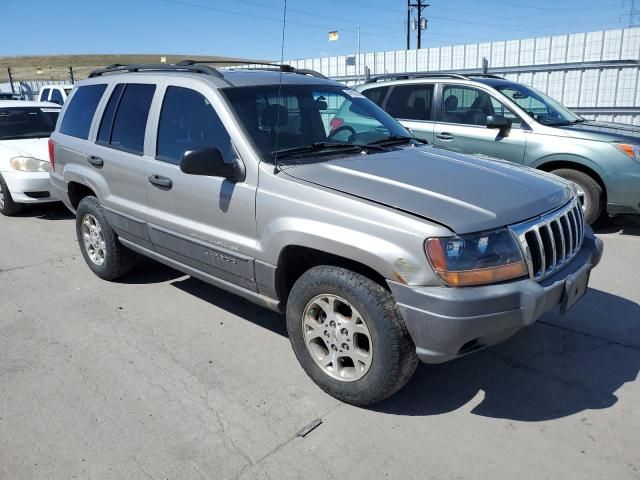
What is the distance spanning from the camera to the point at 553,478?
2.50m

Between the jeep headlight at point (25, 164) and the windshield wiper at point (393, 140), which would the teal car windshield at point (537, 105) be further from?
the jeep headlight at point (25, 164)

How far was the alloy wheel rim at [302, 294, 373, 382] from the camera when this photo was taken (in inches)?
115

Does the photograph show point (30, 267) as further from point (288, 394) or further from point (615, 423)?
point (615, 423)

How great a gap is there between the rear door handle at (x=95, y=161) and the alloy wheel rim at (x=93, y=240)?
1.77 feet

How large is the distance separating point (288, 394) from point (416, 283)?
3.80 ft

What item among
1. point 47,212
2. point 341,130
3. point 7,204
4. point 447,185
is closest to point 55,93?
point 47,212

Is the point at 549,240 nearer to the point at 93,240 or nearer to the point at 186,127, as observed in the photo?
the point at 186,127

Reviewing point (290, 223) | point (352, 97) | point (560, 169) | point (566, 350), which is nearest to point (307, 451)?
point (290, 223)

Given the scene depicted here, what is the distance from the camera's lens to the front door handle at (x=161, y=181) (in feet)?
12.5

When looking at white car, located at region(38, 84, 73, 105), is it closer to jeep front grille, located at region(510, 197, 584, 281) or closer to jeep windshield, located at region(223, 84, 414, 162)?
jeep windshield, located at region(223, 84, 414, 162)

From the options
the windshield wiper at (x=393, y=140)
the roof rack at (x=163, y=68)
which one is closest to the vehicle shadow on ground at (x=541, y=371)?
the windshield wiper at (x=393, y=140)

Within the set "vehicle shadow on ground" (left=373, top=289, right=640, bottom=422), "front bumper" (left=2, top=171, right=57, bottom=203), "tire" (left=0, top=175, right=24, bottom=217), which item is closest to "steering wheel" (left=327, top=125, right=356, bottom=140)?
"vehicle shadow on ground" (left=373, top=289, right=640, bottom=422)

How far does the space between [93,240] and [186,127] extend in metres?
1.94

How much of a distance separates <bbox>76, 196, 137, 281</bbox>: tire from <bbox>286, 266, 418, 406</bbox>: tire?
7.75ft
